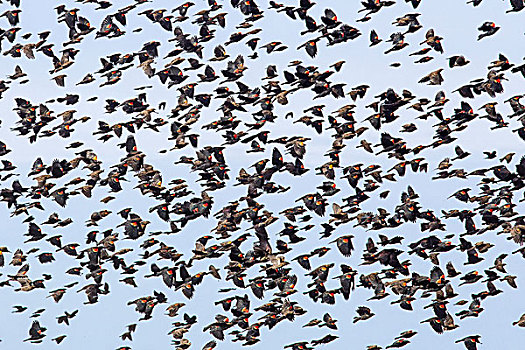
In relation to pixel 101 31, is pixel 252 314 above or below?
below

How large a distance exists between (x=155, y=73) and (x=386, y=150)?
12018 mm

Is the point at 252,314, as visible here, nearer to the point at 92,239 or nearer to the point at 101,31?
the point at 92,239

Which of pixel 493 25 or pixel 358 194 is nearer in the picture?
pixel 493 25

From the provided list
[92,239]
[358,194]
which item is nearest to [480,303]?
[358,194]

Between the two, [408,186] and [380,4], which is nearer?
[380,4]

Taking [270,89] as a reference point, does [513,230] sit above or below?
below

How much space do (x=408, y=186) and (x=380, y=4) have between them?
9850 mm

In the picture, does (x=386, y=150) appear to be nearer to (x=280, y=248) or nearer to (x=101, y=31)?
(x=280, y=248)

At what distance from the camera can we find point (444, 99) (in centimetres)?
6384

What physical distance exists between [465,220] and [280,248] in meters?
9.32

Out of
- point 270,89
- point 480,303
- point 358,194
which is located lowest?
point 480,303

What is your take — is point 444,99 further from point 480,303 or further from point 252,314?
point 252,314

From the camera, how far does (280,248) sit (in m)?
64.6

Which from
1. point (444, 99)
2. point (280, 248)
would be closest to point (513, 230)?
point (444, 99)
